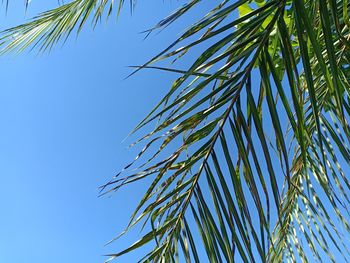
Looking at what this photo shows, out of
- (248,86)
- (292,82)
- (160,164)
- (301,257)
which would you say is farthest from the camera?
(301,257)

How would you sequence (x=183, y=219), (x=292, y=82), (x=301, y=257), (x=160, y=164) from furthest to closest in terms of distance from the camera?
(x=301, y=257), (x=183, y=219), (x=160, y=164), (x=292, y=82)

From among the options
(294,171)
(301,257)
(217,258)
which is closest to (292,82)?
(217,258)

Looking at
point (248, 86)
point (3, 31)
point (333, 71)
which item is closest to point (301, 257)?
point (248, 86)

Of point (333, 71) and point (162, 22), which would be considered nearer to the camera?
point (333, 71)

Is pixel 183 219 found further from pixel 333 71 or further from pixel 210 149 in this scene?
pixel 333 71

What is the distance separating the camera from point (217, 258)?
106cm

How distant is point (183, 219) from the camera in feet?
3.96

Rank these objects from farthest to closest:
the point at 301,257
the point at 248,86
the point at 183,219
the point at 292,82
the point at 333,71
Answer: the point at 301,257 → the point at 183,219 → the point at 248,86 → the point at 292,82 → the point at 333,71

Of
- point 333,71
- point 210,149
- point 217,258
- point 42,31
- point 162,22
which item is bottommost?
point 217,258

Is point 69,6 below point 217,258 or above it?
above

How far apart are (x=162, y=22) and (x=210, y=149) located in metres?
0.35

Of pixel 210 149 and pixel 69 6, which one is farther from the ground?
pixel 69 6

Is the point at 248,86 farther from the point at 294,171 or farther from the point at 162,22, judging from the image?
the point at 294,171

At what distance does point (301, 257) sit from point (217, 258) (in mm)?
887
